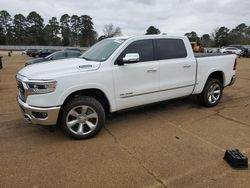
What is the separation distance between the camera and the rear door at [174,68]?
204 inches

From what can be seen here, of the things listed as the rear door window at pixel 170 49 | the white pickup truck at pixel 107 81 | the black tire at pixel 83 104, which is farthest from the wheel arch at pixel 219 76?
the black tire at pixel 83 104

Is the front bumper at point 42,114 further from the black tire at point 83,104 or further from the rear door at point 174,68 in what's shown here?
the rear door at point 174,68

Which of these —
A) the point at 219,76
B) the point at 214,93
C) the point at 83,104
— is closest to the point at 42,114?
the point at 83,104

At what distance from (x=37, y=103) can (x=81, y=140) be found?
3.38 feet

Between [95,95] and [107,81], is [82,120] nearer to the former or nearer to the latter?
[95,95]

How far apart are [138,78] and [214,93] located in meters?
2.67

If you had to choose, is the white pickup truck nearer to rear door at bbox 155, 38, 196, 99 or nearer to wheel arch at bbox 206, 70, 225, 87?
rear door at bbox 155, 38, 196, 99

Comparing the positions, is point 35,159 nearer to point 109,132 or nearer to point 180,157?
point 109,132

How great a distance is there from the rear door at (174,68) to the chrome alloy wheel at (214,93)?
0.79 m

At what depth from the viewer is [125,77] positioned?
461 centimetres

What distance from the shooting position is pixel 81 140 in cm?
433

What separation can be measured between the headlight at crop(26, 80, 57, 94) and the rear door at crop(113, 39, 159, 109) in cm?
118

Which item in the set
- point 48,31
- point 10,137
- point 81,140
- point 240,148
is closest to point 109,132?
point 81,140

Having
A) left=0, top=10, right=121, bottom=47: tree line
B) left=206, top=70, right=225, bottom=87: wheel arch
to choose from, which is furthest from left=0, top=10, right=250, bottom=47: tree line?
left=206, top=70, right=225, bottom=87: wheel arch
